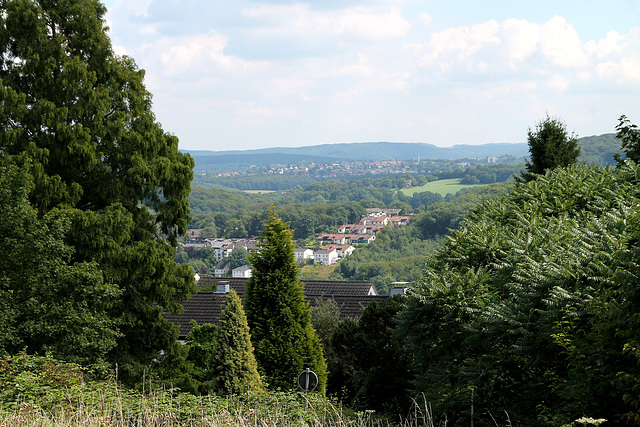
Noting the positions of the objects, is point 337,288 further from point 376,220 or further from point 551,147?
point 376,220

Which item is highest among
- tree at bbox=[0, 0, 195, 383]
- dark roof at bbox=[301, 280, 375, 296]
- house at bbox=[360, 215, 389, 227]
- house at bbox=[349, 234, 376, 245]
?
tree at bbox=[0, 0, 195, 383]

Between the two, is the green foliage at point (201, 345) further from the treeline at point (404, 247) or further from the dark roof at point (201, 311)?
the treeline at point (404, 247)

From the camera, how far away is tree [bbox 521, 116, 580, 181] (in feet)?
66.9

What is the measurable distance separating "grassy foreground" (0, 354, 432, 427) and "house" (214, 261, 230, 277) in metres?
104

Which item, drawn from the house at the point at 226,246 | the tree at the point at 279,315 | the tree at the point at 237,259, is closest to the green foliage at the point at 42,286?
the tree at the point at 279,315

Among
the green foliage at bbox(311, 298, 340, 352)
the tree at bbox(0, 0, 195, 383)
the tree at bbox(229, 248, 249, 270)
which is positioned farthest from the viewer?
the tree at bbox(229, 248, 249, 270)

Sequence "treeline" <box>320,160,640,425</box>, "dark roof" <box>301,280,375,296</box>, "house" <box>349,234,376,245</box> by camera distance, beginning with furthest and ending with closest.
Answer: "house" <box>349,234,376,245</box> → "dark roof" <box>301,280,375,296</box> → "treeline" <box>320,160,640,425</box>

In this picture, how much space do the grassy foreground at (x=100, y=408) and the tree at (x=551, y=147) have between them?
15.7 m

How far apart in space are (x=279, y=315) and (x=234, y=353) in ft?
5.57

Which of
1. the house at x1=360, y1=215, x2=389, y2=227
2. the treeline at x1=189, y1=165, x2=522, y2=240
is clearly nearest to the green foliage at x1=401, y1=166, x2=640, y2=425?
the treeline at x1=189, y1=165, x2=522, y2=240

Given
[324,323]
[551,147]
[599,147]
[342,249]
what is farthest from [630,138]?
[342,249]

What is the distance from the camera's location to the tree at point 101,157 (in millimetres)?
12352

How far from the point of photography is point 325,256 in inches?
4897

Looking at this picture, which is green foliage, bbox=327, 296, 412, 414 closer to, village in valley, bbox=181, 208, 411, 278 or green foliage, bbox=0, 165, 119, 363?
green foliage, bbox=0, 165, 119, 363
